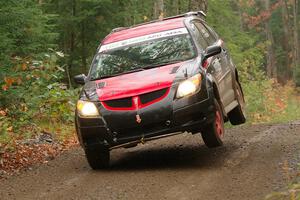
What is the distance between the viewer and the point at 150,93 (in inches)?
297

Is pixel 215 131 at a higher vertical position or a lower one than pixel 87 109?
lower

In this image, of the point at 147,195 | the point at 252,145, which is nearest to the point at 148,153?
the point at 252,145

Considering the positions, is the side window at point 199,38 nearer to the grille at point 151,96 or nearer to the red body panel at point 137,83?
the red body panel at point 137,83

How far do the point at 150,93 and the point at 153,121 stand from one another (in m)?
0.38

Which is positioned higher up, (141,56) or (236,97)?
(141,56)

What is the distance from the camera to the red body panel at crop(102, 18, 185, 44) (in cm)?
929

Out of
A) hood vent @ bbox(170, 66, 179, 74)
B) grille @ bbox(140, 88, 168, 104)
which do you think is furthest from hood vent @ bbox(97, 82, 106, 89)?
hood vent @ bbox(170, 66, 179, 74)

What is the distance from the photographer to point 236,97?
33.8 ft

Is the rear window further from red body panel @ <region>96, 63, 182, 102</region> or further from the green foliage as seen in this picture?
the green foliage

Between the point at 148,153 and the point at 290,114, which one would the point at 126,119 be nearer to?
the point at 148,153

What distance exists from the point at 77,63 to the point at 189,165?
1388cm

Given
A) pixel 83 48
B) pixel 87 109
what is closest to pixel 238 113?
pixel 87 109

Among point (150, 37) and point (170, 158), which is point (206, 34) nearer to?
point (150, 37)

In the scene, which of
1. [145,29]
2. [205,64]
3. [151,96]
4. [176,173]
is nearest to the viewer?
[176,173]
